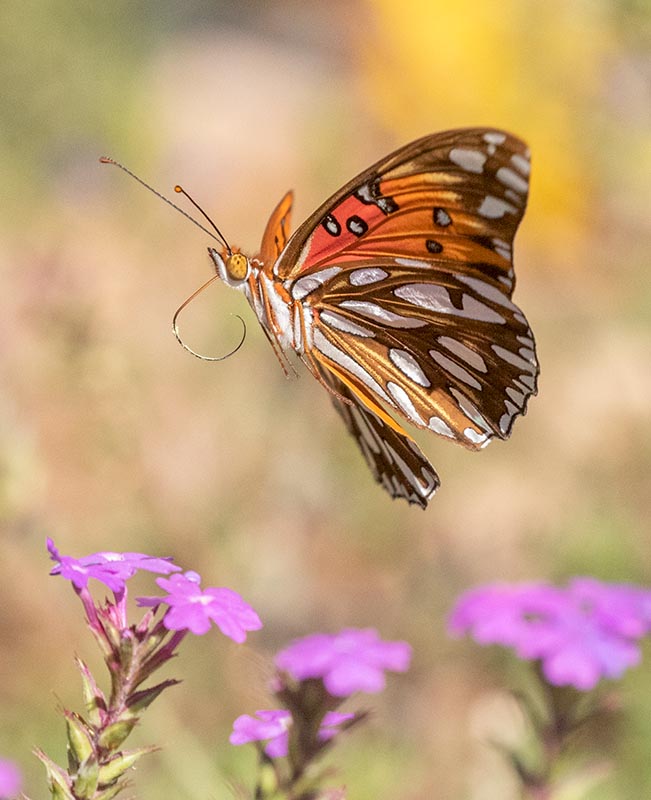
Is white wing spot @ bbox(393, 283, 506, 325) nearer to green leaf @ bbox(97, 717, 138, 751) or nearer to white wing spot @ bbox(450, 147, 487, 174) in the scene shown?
white wing spot @ bbox(450, 147, 487, 174)

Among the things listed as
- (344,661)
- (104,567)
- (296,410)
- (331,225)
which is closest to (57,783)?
(104,567)

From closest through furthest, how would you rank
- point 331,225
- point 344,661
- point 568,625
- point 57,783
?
1. point 57,783
2. point 344,661
3. point 568,625
4. point 331,225

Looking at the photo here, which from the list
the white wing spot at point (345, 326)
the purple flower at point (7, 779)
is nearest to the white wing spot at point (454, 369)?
the white wing spot at point (345, 326)

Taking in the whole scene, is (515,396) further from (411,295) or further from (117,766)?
(117,766)

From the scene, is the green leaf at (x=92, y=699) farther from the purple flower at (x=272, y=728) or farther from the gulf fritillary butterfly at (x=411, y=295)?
the gulf fritillary butterfly at (x=411, y=295)

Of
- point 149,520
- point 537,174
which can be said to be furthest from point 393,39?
point 149,520
